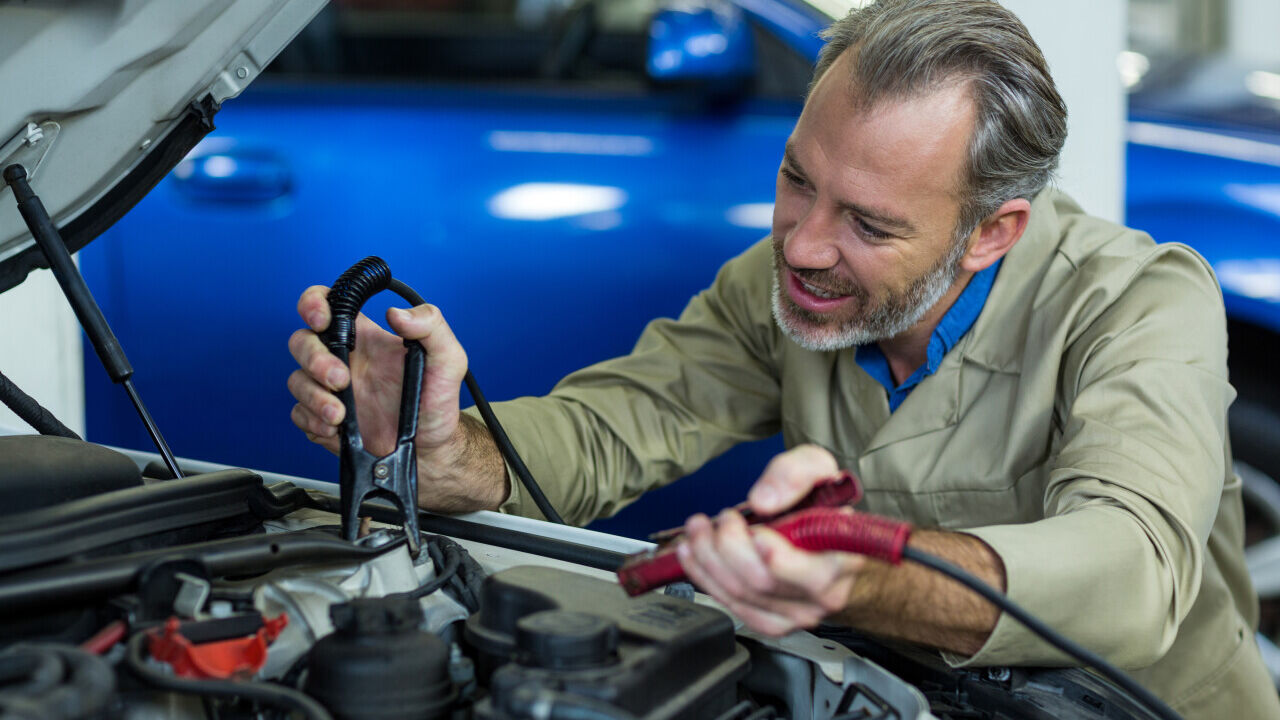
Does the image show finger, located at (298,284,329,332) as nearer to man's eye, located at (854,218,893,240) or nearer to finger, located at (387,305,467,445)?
finger, located at (387,305,467,445)

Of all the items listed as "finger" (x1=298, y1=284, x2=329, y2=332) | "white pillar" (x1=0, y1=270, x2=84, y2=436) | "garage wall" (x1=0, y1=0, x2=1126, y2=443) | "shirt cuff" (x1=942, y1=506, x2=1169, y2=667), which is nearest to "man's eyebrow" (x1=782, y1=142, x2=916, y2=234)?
"shirt cuff" (x1=942, y1=506, x2=1169, y2=667)

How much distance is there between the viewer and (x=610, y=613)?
31.2 inches

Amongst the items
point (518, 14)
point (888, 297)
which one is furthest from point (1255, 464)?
point (518, 14)

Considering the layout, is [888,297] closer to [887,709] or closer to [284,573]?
[887,709]

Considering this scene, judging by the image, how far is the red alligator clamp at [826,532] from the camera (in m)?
0.71

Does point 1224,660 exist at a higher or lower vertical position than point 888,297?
lower

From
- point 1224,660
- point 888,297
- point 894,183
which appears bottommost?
point 1224,660

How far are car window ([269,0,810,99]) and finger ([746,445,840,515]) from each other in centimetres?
142

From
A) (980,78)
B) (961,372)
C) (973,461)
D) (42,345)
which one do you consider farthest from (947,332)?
(42,345)

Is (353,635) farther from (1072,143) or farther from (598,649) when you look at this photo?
(1072,143)

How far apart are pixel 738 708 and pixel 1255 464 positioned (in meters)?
1.81

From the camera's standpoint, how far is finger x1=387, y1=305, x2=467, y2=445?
1.10 m

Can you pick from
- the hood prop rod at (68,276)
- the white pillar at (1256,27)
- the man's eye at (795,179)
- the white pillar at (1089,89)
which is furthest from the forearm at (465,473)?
the white pillar at (1256,27)

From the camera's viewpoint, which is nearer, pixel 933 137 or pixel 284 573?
pixel 284 573
